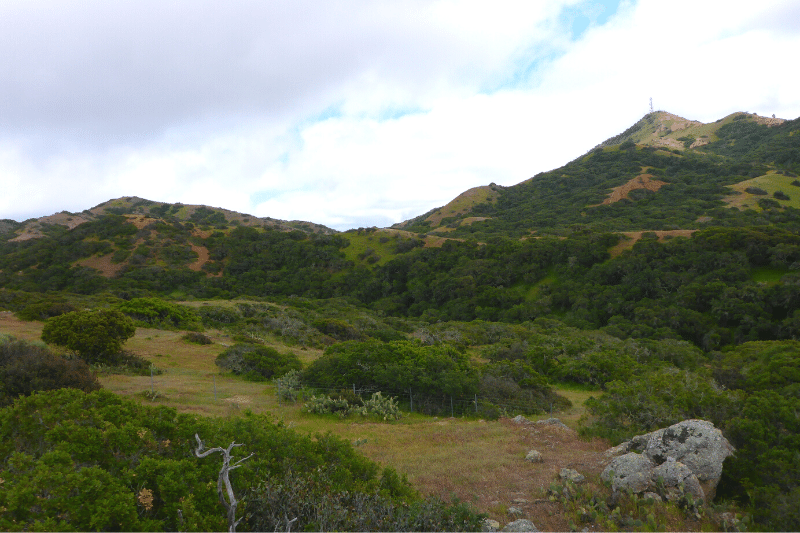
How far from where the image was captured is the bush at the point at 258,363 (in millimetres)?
16469

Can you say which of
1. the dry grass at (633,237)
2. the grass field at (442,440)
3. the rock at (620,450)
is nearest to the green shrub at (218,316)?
the grass field at (442,440)

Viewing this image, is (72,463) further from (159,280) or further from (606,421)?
(159,280)

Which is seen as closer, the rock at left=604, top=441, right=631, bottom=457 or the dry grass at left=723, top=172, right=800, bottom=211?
the rock at left=604, top=441, right=631, bottom=457

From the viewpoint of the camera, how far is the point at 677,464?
6.18 m

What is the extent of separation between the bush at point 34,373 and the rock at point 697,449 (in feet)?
41.0

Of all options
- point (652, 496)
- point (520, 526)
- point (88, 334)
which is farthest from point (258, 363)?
point (652, 496)

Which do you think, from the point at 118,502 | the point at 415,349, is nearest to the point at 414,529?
the point at 118,502

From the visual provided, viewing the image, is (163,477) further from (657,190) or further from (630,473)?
(657,190)

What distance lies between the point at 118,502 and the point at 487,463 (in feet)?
21.8

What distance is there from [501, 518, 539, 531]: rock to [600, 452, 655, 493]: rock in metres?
1.75

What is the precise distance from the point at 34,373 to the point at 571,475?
472 inches

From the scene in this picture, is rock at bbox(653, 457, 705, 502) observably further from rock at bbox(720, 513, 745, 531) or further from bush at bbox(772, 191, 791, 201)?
bush at bbox(772, 191, 791, 201)

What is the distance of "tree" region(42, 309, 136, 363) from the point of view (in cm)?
1460

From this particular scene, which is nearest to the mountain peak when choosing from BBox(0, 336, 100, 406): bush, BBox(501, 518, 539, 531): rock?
BBox(501, 518, 539, 531): rock
